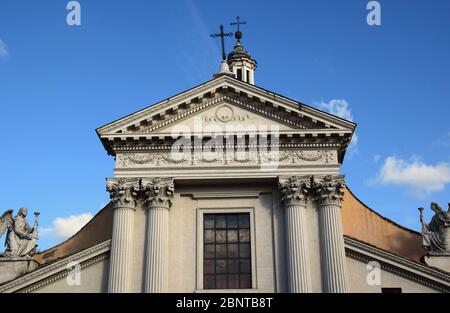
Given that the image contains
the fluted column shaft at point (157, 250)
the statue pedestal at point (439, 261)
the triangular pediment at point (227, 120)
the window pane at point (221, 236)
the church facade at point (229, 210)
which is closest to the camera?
the fluted column shaft at point (157, 250)

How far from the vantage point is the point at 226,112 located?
2364cm

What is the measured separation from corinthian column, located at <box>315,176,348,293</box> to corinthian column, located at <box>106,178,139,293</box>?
6844 millimetres

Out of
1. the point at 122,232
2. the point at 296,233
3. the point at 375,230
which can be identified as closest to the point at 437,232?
the point at 375,230

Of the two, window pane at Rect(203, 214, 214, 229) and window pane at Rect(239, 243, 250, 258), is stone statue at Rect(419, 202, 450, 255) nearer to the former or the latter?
window pane at Rect(239, 243, 250, 258)

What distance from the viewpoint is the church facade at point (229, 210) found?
21266 millimetres

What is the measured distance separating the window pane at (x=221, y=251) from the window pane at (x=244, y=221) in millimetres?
1034

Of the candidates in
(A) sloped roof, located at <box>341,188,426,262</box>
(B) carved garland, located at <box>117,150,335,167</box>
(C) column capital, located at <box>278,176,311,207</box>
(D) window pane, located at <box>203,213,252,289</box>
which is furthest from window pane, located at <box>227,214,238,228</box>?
(A) sloped roof, located at <box>341,188,426,262</box>

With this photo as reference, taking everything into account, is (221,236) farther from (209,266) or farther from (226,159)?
(226,159)

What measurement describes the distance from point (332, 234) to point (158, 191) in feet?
21.3

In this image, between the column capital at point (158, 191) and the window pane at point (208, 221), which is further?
the window pane at point (208, 221)

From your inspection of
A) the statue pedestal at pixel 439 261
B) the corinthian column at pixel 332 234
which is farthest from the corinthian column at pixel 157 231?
the statue pedestal at pixel 439 261

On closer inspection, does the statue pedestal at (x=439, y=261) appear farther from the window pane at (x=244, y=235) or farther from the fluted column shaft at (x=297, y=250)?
the window pane at (x=244, y=235)

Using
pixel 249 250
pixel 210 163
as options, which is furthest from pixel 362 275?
pixel 210 163
